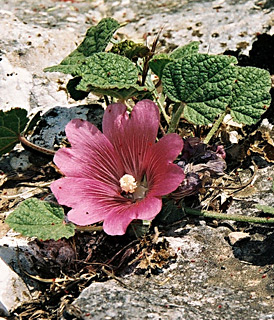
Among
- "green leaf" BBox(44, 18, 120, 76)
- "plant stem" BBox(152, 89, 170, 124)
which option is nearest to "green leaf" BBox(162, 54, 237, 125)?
"plant stem" BBox(152, 89, 170, 124)

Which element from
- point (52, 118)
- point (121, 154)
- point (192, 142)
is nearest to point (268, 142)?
point (192, 142)

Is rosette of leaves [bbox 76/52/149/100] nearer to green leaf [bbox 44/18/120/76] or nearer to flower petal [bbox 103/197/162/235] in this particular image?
green leaf [bbox 44/18/120/76]

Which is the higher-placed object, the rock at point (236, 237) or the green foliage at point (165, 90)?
the green foliage at point (165, 90)

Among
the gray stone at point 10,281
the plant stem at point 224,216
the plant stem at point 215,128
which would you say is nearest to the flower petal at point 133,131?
the plant stem at point 224,216

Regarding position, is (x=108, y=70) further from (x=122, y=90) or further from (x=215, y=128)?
(x=215, y=128)

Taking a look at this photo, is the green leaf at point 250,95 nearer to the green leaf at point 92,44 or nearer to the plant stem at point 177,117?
the plant stem at point 177,117

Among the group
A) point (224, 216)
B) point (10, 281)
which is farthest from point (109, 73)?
point (10, 281)
